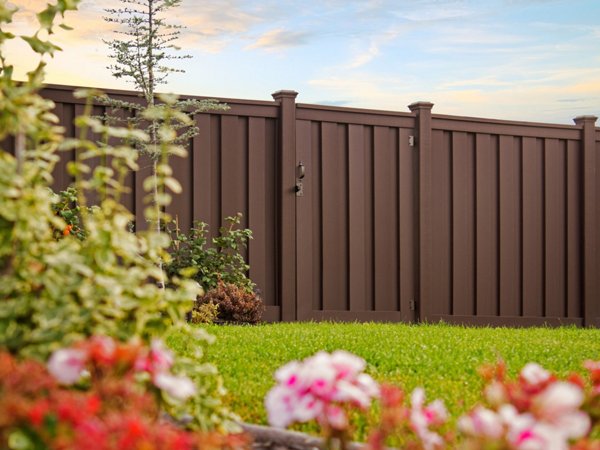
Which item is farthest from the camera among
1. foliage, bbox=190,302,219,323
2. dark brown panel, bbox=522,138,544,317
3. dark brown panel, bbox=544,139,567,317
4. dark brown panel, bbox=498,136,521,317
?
dark brown panel, bbox=544,139,567,317

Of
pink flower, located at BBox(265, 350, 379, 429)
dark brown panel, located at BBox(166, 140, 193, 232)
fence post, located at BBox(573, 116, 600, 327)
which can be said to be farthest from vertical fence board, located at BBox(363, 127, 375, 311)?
pink flower, located at BBox(265, 350, 379, 429)

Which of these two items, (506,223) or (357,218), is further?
(506,223)

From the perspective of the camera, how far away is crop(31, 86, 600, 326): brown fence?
8.27 meters

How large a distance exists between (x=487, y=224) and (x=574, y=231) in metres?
1.27

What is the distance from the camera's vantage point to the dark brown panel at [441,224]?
9266 mm

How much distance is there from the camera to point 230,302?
756 cm

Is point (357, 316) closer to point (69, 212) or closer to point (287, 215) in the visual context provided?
point (287, 215)

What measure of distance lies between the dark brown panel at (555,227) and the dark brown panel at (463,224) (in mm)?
1060

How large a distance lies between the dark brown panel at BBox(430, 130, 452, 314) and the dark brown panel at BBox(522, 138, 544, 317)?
3.42ft

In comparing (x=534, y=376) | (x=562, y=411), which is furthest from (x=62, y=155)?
(x=562, y=411)

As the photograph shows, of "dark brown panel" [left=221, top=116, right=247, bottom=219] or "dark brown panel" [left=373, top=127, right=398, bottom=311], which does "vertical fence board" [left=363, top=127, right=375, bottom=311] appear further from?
"dark brown panel" [left=221, top=116, right=247, bottom=219]

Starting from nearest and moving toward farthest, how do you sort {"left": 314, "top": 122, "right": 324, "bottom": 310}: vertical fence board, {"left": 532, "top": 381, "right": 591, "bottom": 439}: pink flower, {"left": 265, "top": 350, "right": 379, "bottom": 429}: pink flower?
{"left": 532, "top": 381, "right": 591, "bottom": 439}: pink flower
{"left": 265, "top": 350, "right": 379, "bottom": 429}: pink flower
{"left": 314, "top": 122, "right": 324, "bottom": 310}: vertical fence board

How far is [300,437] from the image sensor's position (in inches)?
117

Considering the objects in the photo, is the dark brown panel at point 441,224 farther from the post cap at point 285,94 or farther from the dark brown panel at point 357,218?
the post cap at point 285,94
